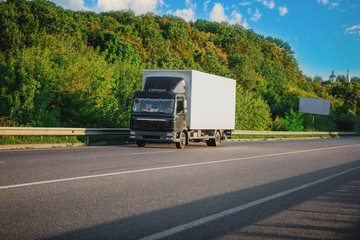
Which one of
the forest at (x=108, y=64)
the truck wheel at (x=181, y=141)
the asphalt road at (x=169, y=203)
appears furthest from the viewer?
the forest at (x=108, y=64)

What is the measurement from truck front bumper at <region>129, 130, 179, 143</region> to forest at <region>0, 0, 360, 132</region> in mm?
5445

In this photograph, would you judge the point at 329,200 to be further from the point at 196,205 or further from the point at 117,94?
the point at 117,94

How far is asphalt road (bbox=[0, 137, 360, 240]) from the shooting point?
482 cm

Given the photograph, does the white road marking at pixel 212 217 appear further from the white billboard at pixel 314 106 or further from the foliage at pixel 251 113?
the white billboard at pixel 314 106

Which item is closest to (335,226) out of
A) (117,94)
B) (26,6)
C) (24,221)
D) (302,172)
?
(24,221)

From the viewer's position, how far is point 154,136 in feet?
62.1

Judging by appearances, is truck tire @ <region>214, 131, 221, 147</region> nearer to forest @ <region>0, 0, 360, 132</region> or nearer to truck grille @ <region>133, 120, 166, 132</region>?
truck grille @ <region>133, 120, 166, 132</region>

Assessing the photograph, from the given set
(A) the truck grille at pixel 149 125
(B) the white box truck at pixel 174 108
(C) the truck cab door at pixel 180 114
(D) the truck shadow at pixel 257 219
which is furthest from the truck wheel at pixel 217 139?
(D) the truck shadow at pixel 257 219

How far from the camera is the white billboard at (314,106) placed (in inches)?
3223

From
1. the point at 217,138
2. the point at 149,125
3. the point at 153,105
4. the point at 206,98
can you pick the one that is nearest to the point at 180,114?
the point at 153,105

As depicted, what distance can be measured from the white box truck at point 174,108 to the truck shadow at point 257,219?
11.1m

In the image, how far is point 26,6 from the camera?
170 feet

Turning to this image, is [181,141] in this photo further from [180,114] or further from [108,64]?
[108,64]

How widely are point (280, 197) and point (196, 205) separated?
1897 mm
